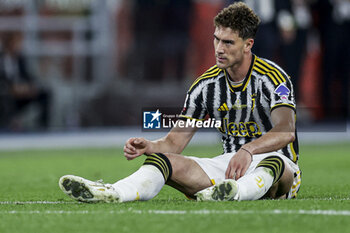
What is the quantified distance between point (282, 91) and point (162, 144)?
77 centimetres

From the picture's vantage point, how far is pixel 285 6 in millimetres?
14547

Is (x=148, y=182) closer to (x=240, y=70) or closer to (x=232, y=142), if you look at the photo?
(x=232, y=142)

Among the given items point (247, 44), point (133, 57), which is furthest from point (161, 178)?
point (133, 57)

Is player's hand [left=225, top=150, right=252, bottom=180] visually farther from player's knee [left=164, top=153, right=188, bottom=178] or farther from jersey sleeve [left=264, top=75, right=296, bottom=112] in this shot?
jersey sleeve [left=264, top=75, right=296, bottom=112]

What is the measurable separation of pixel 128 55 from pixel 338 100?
4059mm

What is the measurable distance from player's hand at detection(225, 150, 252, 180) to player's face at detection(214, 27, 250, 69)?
58 centimetres

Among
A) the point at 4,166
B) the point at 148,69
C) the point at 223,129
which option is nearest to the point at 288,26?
the point at 148,69

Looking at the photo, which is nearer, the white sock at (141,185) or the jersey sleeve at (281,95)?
the white sock at (141,185)

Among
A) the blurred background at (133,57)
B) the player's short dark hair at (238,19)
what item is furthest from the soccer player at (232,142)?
the blurred background at (133,57)

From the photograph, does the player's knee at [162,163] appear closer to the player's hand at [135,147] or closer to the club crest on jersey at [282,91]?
the player's hand at [135,147]

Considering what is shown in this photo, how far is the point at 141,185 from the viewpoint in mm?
4562

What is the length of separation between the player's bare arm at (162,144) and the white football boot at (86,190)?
1.08 ft

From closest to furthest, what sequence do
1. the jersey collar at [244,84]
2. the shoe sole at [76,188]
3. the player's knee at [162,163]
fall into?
the shoe sole at [76,188], the player's knee at [162,163], the jersey collar at [244,84]

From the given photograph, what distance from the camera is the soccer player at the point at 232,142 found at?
4504 mm
